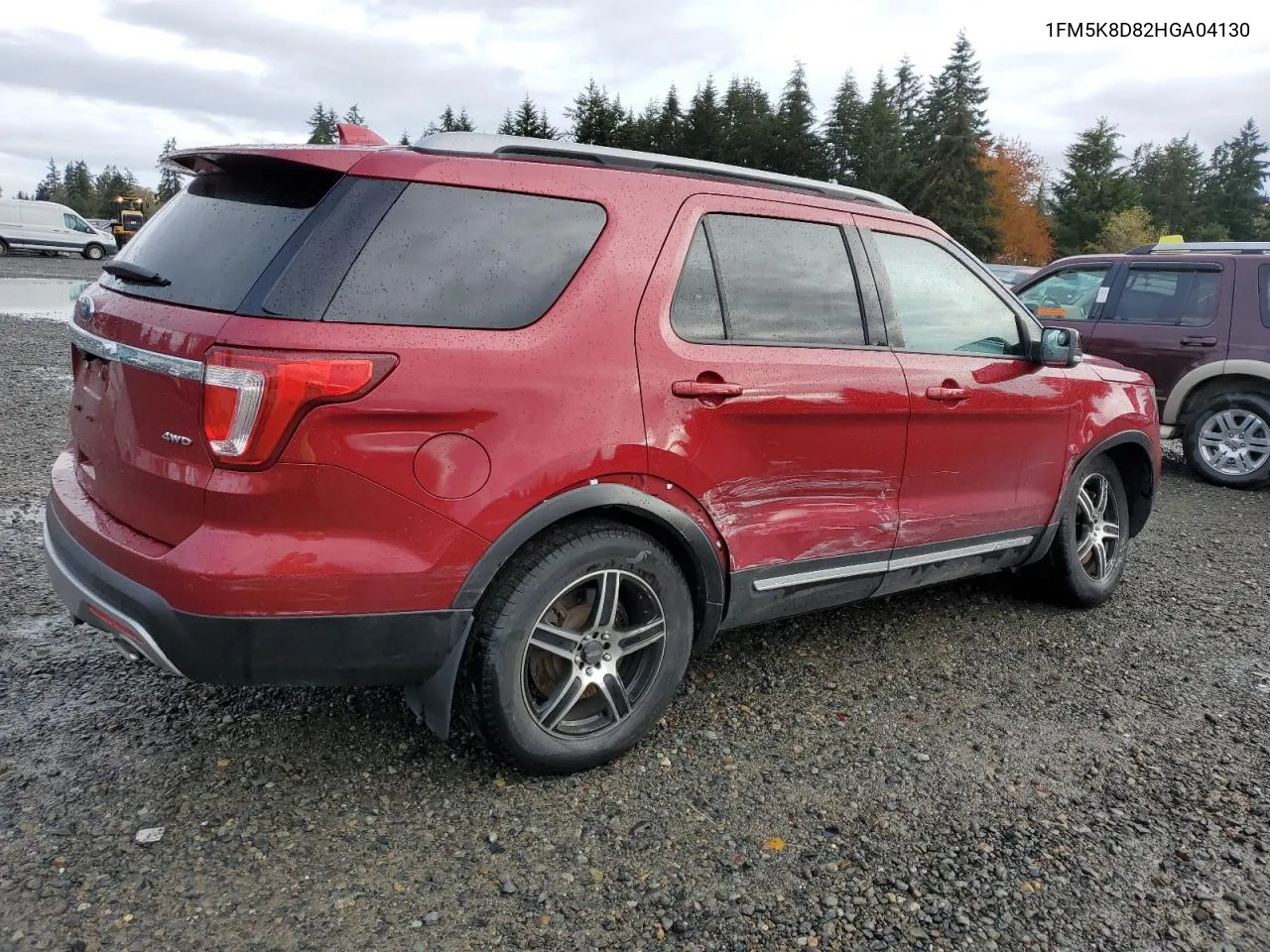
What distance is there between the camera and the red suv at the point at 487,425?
2.39 meters

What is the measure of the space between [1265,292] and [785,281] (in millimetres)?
6517

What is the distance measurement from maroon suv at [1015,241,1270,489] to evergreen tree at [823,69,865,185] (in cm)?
6451

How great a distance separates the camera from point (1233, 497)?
7.82 m

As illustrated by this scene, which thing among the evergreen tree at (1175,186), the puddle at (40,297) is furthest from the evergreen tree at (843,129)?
the puddle at (40,297)

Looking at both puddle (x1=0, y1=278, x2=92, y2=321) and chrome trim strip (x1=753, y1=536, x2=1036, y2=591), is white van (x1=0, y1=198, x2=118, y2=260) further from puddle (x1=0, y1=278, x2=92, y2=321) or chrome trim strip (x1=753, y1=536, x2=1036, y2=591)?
chrome trim strip (x1=753, y1=536, x2=1036, y2=591)

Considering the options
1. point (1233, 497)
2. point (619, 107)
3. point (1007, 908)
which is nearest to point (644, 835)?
point (1007, 908)

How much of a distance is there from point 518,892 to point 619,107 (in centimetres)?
7682

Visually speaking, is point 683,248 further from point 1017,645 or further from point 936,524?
point 1017,645

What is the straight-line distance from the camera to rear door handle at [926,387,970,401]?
3.65 m

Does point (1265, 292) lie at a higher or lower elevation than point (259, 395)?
higher

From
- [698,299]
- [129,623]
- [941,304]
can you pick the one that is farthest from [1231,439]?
[129,623]

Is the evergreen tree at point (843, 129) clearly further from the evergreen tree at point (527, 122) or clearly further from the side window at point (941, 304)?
the side window at point (941, 304)

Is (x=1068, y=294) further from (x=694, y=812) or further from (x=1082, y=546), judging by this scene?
(x=694, y=812)

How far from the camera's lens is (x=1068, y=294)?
29.9 ft
